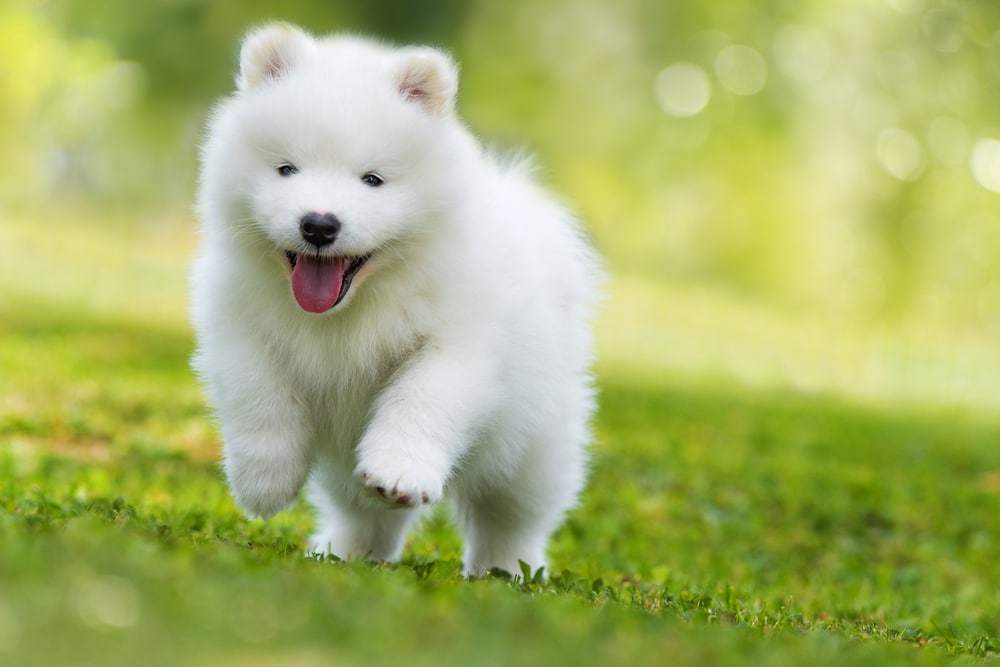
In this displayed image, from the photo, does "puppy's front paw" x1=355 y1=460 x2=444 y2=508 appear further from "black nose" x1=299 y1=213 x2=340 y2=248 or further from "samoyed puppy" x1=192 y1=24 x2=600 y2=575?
"black nose" x1=299 y1=213 x2=340 y2=248

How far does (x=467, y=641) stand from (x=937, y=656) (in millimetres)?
1663

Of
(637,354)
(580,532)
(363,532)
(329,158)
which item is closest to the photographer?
(329,158)

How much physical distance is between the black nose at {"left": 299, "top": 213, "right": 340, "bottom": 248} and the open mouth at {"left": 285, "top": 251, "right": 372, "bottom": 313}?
161 mm

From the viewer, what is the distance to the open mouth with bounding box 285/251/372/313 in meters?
4.19

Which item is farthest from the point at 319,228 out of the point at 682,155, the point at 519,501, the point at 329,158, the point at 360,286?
the point at 682,155

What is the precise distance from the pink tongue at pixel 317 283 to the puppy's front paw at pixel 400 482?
1.78 feet

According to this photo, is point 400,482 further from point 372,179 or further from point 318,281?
point 372,179

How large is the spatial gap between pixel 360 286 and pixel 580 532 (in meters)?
3.05

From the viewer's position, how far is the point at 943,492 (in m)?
9.10

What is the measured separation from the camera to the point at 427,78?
442 cm

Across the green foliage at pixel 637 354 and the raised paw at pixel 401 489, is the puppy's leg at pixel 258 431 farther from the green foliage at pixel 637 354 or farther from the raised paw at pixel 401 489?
the raised paw at pixel 401 489

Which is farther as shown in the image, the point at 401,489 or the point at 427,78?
the point at 427,78

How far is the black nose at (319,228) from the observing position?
3979 millimetres

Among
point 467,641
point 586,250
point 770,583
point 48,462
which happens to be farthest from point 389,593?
point 48,462
